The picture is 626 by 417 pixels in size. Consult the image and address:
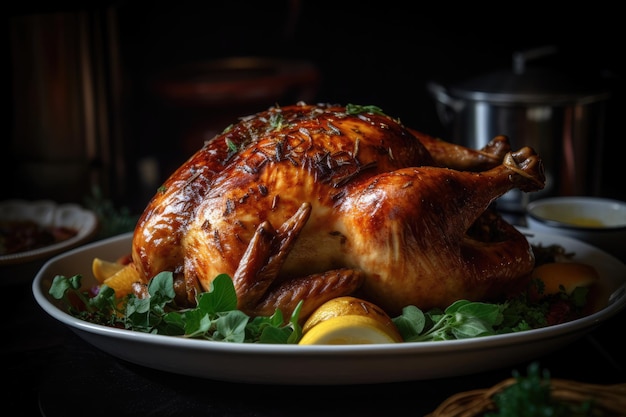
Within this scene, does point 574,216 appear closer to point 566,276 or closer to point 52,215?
point 566,276

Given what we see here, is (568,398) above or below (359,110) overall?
below

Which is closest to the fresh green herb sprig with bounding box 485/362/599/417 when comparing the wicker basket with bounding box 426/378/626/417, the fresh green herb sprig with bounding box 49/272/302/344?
the wicker basket with bounding box 426/378/626/417

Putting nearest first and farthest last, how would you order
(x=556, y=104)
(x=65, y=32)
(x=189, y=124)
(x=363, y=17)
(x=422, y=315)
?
(x=422, y=315) < (x=556, y=104) < (x=65, y=32) < (x=189, y=124) < (x=363, y=17)

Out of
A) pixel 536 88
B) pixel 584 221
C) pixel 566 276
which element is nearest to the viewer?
pixel 566 276

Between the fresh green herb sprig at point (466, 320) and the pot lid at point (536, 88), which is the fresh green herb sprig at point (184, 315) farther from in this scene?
the pot lid at point (536, 88)

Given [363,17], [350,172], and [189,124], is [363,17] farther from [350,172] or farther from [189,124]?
[350,172]

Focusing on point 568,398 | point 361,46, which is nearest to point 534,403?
point 568,398

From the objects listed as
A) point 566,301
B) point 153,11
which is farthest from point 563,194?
point 153,11
